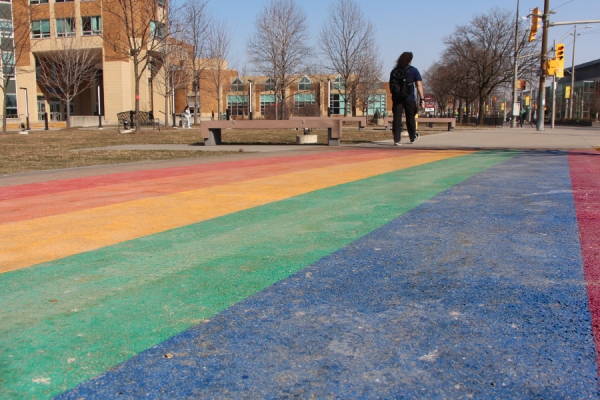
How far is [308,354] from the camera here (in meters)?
2.26

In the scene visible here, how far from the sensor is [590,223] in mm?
4555

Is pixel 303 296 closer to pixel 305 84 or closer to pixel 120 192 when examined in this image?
pixel 120 192

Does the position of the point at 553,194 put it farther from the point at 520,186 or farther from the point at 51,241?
the point at 51,241

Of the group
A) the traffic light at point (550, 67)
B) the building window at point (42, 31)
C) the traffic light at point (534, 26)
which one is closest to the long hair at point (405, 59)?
the traffic light at point (534, 26)

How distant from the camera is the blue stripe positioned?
2.02 m

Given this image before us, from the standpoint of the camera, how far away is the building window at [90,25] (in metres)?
57.1

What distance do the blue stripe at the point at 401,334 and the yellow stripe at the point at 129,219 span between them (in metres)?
1.79

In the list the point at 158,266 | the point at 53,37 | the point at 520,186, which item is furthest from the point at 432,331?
the point at 53,37

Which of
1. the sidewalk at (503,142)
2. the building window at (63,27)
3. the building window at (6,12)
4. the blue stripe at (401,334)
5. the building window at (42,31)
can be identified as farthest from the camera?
the building window at (42,31)

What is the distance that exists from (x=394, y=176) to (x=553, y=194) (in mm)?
2365

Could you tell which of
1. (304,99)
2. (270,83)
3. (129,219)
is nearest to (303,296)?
(129,219)

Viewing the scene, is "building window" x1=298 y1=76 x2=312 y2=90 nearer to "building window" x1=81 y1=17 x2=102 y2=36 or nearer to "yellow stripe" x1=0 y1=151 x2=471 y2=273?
"building window" x1=81 y1=17 x2=102 y2=36

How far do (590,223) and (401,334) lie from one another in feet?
9.54

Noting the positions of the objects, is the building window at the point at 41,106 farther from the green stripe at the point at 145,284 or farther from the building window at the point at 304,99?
the green stripe at the point at 145,284
